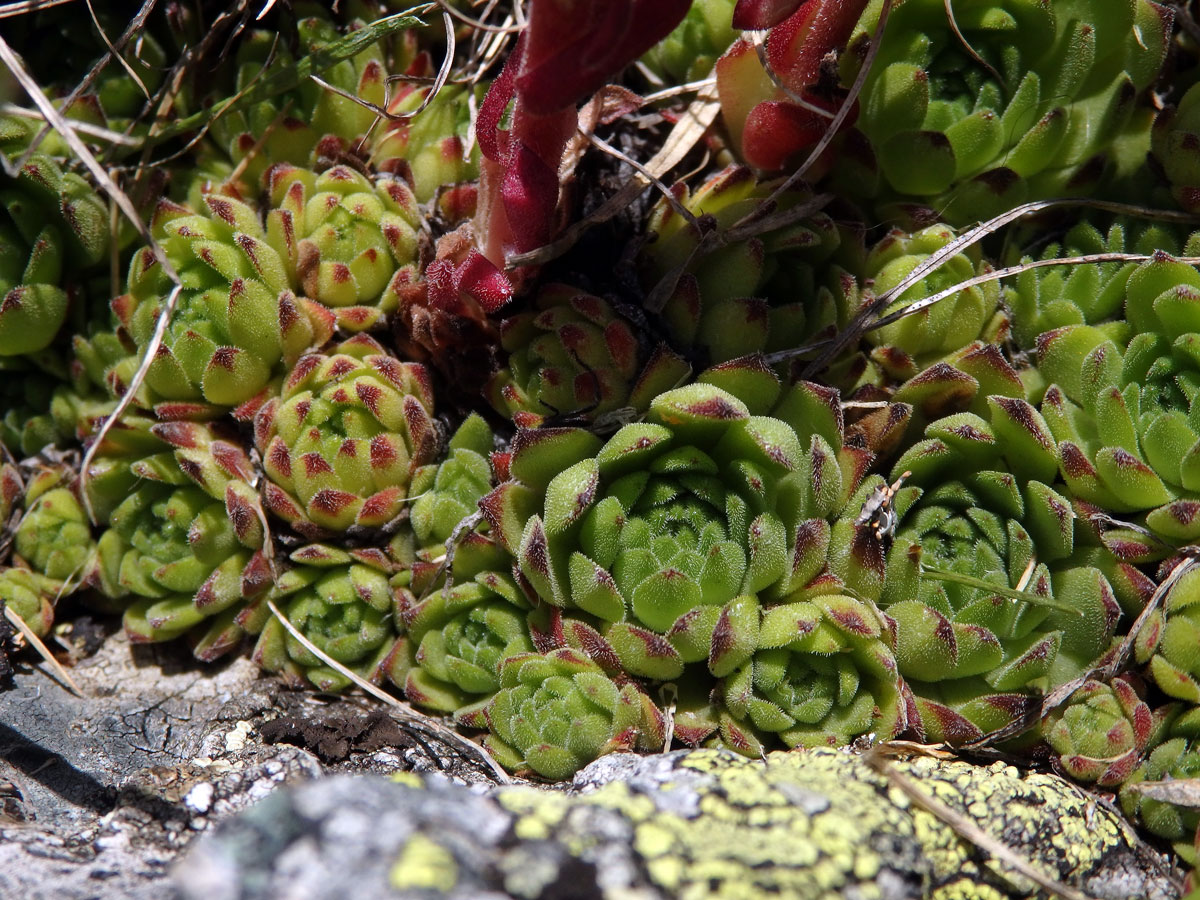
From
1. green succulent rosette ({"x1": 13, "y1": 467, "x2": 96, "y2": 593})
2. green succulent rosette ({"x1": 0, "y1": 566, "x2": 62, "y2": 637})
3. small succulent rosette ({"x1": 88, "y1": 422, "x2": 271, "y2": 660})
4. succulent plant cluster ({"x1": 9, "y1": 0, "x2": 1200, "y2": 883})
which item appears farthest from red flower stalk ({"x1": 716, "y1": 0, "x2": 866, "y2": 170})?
green succulent rosette ({"x1": 0, "y1": 566, "x2": 62, "y2": 637})

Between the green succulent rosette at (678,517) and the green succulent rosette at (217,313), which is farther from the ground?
the green succulent rosette at (217,313)

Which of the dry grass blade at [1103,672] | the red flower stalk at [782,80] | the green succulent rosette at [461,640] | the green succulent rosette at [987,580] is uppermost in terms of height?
the red flower stalk at [782,80]

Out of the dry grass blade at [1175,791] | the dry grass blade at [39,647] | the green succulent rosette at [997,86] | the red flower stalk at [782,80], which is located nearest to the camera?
the dry grass blade at [1175,791]

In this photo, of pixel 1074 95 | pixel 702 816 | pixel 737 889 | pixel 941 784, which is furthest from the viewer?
pixel 1074 95

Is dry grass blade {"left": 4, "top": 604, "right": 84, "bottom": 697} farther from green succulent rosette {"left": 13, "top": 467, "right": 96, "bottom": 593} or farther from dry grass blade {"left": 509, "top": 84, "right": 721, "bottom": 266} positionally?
dry grass blade {"left": 509, "top": 84, "right": 721, "bottom": 266}

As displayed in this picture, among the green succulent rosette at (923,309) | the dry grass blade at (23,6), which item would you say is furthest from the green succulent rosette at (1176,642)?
the dry grass blade at (23,6)

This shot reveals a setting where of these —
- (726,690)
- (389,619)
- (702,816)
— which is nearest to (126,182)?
(389,619)

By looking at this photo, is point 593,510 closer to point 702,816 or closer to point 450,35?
point 702,816

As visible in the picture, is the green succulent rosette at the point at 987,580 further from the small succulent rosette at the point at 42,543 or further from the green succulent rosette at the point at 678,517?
the small succulent rosette at the point at 42,543
